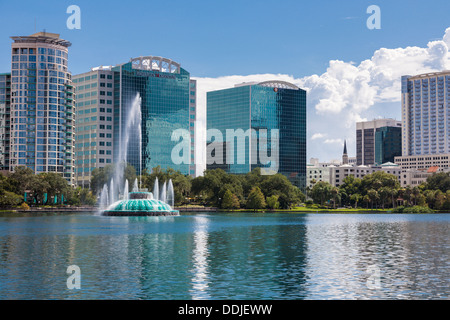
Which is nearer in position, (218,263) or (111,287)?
(111,287)

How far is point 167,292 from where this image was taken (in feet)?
123

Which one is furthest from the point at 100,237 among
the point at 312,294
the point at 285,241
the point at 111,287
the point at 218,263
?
the point at 312,294

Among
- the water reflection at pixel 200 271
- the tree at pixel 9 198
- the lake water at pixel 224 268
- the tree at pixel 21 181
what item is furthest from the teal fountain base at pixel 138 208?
the water reflection at pixel 200 271

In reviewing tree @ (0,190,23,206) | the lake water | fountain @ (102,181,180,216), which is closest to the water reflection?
the lake water

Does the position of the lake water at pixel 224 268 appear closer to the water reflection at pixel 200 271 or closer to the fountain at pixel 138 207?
the water reflection at pixel 200 271

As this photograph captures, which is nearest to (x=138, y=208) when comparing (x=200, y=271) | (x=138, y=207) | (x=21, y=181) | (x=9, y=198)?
(x=138, y=207)

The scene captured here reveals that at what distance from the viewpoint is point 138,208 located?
149m

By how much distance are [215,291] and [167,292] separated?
298 cm

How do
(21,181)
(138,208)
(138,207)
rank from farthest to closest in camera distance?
(21,181), (138,207), (138,208)

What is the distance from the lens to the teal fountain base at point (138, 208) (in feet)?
481

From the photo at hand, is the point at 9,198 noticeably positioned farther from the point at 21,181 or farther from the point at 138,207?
the point at 138,207

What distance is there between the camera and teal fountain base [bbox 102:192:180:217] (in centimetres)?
14675
